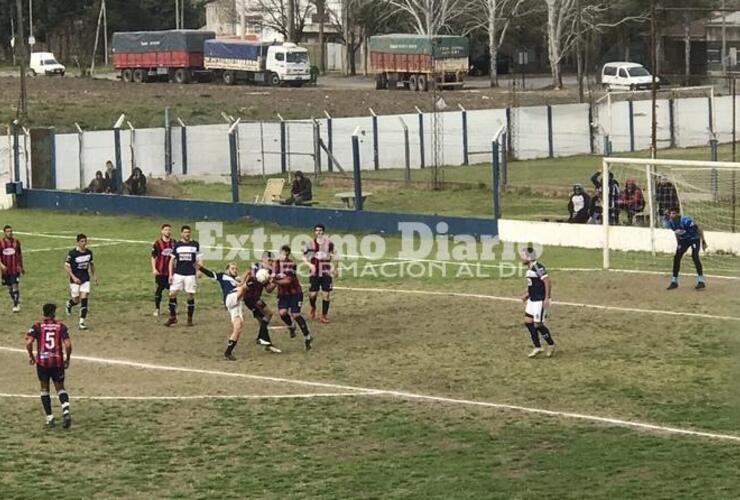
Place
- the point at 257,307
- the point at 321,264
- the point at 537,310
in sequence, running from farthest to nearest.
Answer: the point at 321,264
the point at 257,307
the point at 537,310

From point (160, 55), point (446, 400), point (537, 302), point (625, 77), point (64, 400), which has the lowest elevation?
point (446, 400)

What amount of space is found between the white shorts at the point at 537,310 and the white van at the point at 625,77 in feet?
191

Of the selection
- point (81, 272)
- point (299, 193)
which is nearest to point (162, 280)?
point (81, 272)

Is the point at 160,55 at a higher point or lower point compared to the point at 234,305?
higher

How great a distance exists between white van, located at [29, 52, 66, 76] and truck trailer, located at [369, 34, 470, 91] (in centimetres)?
2478

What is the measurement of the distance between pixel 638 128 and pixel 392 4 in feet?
140

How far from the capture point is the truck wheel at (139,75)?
9838 centimetres

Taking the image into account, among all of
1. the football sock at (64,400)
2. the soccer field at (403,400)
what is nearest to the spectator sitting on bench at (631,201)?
the soccer field at (403,400)

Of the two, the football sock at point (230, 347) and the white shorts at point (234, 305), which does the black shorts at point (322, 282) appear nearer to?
the white shorts at point (234, 305)

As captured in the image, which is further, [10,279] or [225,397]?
[10,279]

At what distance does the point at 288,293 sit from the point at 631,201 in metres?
13.5

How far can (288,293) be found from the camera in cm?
2603

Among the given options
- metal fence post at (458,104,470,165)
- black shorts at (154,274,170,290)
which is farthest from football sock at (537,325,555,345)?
metal fence post at (458,104,470,165)

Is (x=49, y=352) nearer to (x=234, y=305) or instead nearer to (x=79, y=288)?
(x=234, y=305)
